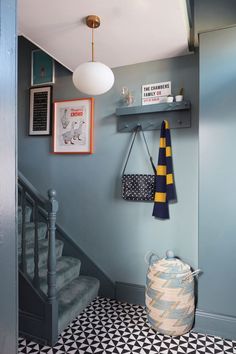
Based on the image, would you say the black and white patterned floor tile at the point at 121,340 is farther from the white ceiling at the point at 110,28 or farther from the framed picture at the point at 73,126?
the white ceiling at the point at 110,28

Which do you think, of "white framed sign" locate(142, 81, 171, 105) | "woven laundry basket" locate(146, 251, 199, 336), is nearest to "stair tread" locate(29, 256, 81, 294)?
"woven laundry basket" locate(146, 251, 199, 336)

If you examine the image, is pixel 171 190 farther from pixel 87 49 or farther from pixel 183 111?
pixel 87 49

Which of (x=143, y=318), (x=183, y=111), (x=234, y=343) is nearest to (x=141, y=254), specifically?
(x=143, y=318)

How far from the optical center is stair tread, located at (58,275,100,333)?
2094 millimetres

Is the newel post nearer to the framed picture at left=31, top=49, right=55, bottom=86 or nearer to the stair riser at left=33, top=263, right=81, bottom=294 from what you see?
the stair riser at left=33, top=263, right=81, bottom=294

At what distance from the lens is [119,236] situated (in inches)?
102

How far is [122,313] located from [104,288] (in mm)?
368

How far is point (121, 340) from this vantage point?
1.96m

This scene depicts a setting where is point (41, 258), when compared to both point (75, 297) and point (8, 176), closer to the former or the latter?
point (75, 297)

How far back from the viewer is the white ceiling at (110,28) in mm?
1615

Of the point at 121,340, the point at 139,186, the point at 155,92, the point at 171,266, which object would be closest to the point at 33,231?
the point at 139,186

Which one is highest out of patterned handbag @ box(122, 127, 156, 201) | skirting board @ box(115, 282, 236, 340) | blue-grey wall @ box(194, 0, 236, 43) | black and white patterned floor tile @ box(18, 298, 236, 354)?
blue-grey wall @ box(194, 0, 236, 43)

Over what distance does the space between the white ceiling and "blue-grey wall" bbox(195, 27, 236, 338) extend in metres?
0.32

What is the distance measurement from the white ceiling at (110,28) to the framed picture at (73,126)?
0.45m
